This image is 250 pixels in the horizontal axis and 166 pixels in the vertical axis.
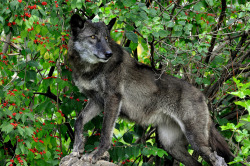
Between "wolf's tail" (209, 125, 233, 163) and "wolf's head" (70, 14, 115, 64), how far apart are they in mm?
2117

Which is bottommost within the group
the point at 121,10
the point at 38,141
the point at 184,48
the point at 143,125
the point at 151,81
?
the point at 143,125

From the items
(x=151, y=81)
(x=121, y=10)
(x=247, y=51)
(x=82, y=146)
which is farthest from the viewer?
(x=247, y=51)

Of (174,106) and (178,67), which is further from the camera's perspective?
(178,67)

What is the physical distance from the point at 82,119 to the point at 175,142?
164 cm

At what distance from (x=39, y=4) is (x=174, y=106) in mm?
2580

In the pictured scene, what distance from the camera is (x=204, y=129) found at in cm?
539

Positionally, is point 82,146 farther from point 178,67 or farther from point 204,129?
point 178,67

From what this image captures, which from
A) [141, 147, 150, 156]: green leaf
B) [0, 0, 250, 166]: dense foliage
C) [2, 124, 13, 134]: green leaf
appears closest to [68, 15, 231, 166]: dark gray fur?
[0, 0, 250, 166]: dense foliage

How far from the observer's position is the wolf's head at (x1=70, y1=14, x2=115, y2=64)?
17.1 ft

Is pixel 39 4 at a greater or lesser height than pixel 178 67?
greater

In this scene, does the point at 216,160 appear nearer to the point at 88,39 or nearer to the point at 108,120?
the point at 108,120

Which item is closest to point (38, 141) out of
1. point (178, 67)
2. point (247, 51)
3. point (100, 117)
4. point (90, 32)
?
point (100, 117)

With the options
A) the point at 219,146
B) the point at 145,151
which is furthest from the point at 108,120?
the point at 219,146

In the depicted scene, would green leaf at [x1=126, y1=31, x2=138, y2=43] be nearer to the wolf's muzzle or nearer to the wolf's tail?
the wolf's muzzle
